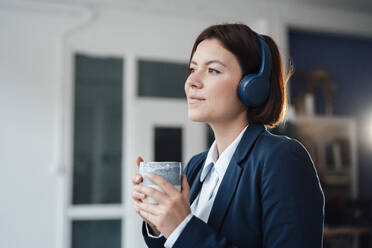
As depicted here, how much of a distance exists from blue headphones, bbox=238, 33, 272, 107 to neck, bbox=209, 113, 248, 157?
0.18 feet

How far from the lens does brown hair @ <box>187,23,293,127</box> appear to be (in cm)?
97

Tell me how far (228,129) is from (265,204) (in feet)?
0.86

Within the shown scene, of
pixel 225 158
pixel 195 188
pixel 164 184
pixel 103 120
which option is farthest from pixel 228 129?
pixel 103 120

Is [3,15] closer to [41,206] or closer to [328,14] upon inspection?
[41,206]

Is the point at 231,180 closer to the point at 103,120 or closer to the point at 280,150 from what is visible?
the point at 280,150

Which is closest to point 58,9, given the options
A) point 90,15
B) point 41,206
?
point 90,15

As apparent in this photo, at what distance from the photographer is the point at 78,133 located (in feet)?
12.0

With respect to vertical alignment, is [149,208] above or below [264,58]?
below

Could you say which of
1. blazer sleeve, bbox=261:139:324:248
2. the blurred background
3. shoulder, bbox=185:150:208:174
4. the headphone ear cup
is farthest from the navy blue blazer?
the blurred background

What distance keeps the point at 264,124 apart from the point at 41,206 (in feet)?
9.86

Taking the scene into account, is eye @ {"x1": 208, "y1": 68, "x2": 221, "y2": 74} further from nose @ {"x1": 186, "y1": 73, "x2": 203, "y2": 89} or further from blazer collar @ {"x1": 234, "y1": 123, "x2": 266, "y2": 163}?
blazer collar @ {"x1": 234, "y1": 123, "x2": 266, "y2": 163}

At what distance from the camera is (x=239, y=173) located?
87cm

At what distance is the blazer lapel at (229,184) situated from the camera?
86 cm

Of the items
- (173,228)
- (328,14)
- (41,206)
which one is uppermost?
(328,14)
